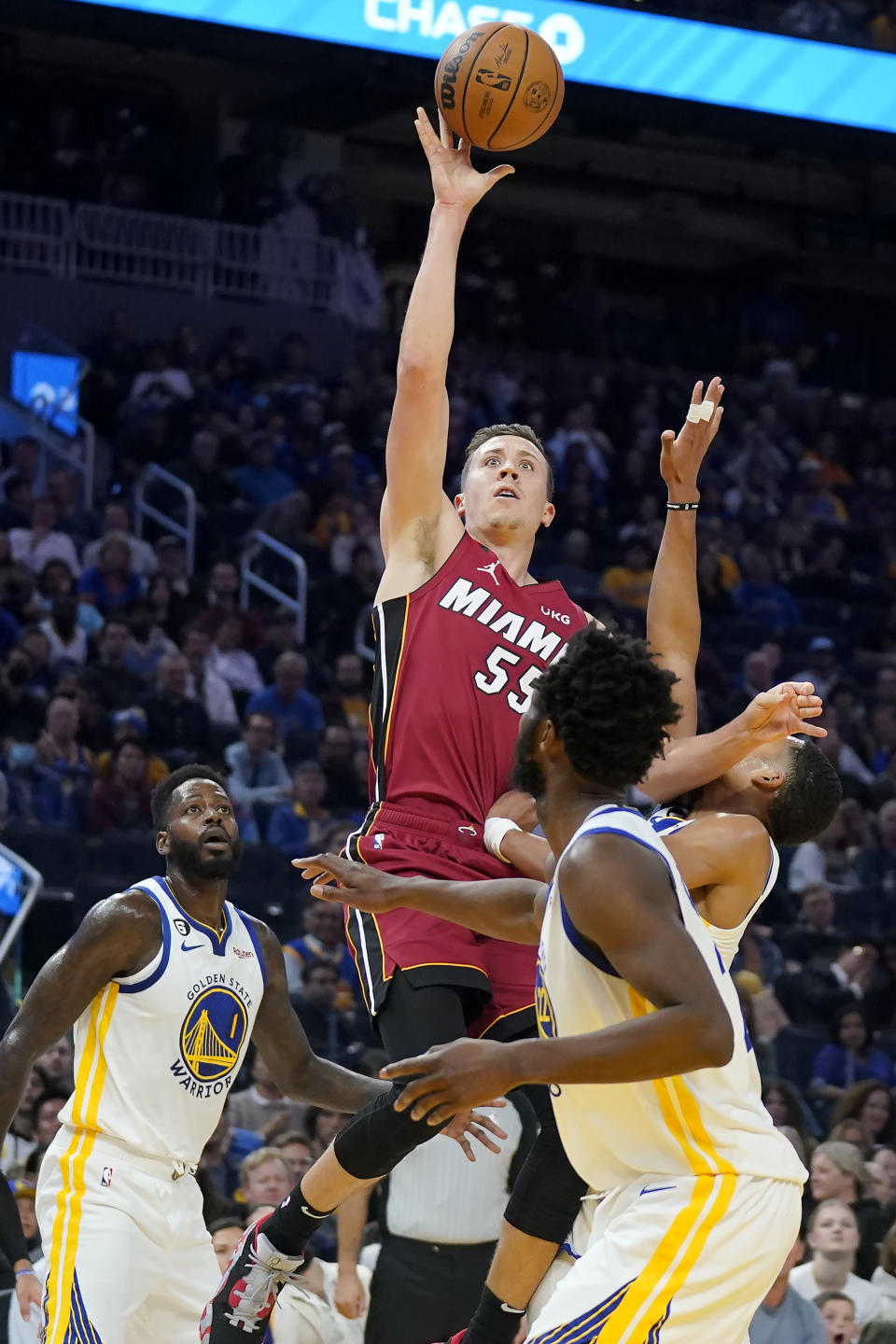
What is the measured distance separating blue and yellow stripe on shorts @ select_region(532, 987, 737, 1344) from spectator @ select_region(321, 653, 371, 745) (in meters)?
8.88

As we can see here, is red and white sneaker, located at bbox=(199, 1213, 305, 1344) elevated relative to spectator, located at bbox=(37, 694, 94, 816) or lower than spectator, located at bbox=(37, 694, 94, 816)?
lower

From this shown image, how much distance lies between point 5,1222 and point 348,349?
13.5m

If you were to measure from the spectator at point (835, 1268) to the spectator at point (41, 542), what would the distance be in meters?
7.22

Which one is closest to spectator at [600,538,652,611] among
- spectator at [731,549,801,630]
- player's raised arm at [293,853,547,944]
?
spectator at [731,549,801,630]

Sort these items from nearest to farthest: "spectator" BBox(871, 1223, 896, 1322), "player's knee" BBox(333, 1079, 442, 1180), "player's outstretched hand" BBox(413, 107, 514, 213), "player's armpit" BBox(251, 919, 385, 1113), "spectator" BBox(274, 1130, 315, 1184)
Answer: "player's knee" BBox(333, 1079, 442, 1180), "player's outstretched hand" BBox(413, 107, 514, 213), "player's armpit" BBox(251, 919, 385, 1113), "spectator" BBox(871, 1223, 896, 1322), "spectator" BBox(274, 1130, 315, 1184)

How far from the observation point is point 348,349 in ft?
60.4

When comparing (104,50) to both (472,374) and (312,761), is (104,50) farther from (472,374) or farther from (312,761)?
(312,761)

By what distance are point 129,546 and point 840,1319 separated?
746cm

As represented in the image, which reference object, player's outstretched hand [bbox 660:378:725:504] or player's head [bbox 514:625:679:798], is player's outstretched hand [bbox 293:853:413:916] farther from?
player's outstretched hand [bbox 660:378:725:504]

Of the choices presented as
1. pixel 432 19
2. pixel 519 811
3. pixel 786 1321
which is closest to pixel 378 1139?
pixel 519 811

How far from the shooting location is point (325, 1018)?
9.69 m

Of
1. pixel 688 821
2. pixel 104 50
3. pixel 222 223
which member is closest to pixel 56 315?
pixel 222 223

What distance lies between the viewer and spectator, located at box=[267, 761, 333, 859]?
435 inches

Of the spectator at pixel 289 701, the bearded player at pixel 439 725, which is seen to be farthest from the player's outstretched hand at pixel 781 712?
the spectator at pixel 289 701
